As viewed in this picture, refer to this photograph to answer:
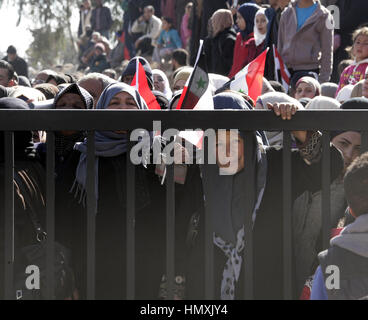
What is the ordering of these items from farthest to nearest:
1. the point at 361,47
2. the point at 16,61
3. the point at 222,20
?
the point at 16,61 → the point at 222,20 → the point at 361,47

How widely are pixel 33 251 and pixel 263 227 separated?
98cm

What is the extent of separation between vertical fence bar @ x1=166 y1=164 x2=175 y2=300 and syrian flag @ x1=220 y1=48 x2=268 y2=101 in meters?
1.59

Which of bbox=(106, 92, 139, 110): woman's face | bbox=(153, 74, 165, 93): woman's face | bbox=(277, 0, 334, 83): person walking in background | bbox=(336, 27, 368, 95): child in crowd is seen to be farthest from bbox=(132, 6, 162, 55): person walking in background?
bbox=(106, 92, 139, 110): woman's face

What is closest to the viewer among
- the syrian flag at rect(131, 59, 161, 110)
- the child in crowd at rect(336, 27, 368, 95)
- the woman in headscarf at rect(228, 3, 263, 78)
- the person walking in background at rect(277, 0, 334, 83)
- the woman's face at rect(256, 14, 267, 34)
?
the syrian flag at rect(131, 59, 161, 110)

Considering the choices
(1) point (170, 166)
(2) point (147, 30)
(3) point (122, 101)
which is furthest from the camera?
(2) point (147, 30)

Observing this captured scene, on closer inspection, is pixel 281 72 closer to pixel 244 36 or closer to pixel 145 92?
pixel 244 36

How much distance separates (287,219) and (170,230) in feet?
1.56

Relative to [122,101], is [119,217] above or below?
below

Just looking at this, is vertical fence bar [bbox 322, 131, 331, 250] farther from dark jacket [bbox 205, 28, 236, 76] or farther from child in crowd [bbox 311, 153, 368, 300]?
dark jacket [bbox 205, 28, 236, 76]

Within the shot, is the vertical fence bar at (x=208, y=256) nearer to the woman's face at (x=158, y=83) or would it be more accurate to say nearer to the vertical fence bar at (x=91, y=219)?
the vertical fence bar at (x=91, y=219)

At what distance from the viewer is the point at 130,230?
3.63 metres

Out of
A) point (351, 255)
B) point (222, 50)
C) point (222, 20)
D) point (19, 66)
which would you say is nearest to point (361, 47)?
point (222, 20)

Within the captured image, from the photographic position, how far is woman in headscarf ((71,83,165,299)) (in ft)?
12.4
